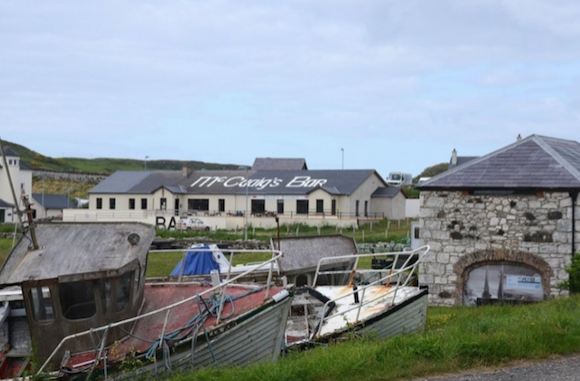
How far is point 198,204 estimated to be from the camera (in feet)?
205

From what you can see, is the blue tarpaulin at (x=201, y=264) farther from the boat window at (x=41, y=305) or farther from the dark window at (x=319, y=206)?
the dark window at (x=319, y=206)

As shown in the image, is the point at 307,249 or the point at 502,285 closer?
the point at 502,285

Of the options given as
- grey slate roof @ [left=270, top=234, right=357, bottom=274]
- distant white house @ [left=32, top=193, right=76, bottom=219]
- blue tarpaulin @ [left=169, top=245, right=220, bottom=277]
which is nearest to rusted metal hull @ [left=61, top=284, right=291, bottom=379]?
grey slate roof @ [left=270, top=234, right=357, bottom=274]

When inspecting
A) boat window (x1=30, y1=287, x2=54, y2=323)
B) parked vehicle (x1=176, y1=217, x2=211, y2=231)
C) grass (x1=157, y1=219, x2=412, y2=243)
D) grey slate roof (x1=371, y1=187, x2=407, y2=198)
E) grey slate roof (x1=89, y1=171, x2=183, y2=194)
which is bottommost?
grass (x1=157, y1=219, x2=412, y2=243)

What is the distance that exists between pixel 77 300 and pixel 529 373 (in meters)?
5.77

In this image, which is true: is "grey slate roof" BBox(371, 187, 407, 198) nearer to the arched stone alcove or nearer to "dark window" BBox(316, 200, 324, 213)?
"dark window" BBox(316, 200, 324, 213)

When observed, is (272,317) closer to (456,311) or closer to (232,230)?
(456,311)

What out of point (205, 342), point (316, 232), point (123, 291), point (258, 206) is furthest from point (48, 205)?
point (205, 342)

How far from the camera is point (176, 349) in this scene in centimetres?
1027

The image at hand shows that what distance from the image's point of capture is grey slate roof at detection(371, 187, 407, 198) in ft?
198

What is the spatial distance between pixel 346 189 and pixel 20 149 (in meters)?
88.6

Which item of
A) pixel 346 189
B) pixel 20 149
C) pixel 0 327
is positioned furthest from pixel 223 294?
pixel 20 149

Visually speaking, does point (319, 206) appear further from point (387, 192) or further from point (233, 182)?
point (233, 182)

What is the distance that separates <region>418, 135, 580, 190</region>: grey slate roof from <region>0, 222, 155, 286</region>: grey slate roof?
31.8ft
